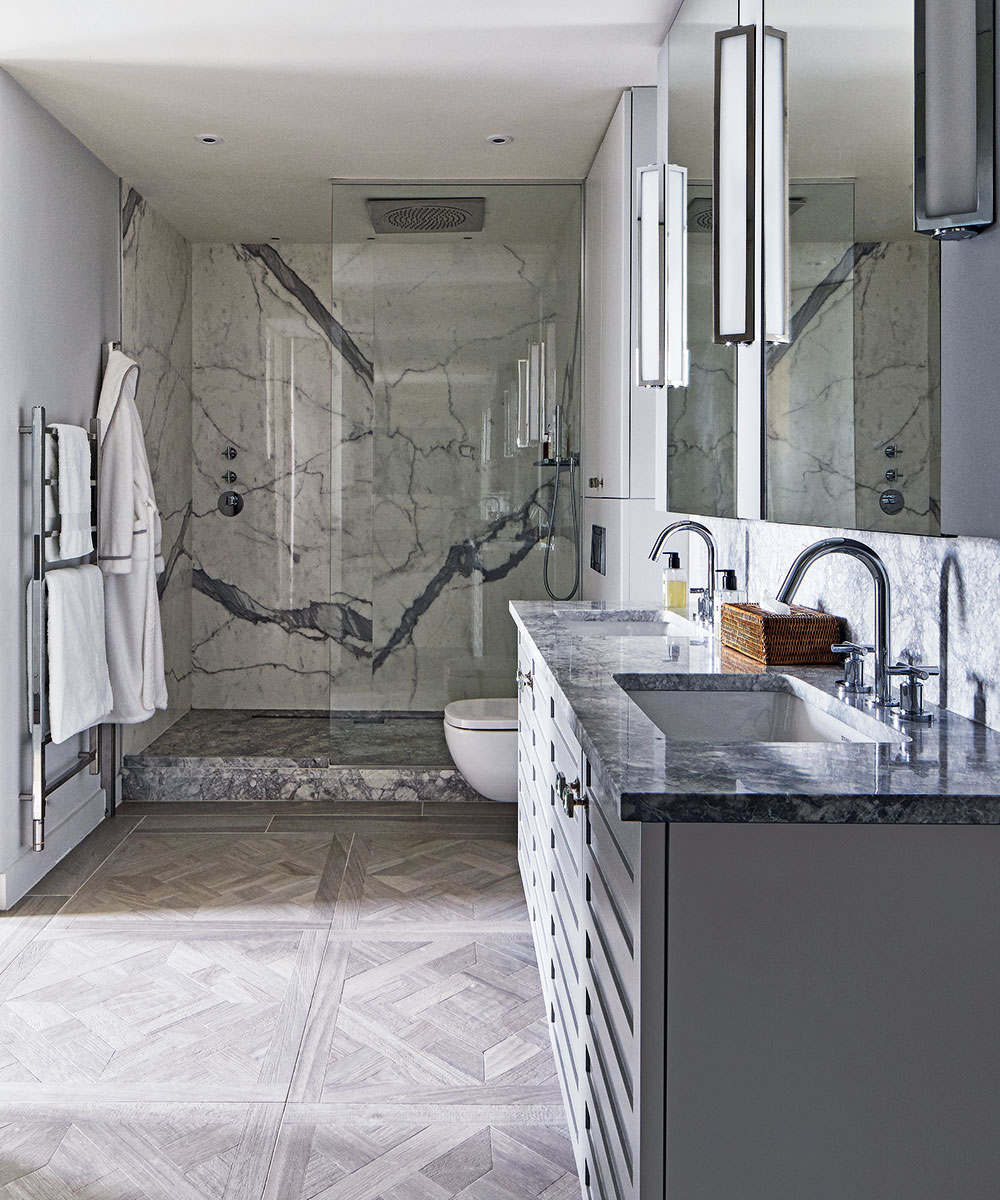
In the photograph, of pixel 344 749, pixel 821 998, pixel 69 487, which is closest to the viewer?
pixel 821 998

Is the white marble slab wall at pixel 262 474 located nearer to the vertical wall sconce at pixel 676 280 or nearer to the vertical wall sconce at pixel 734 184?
the vertical wall sconce at pixel 676 280

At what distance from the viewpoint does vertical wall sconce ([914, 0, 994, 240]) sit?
Result: 1.24m

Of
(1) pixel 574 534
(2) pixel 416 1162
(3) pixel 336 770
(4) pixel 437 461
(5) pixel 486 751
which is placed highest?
(4) pixel 437 461

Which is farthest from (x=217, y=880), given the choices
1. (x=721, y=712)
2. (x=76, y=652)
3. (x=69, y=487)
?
(x=721, y=712)

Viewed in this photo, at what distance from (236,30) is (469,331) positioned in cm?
140

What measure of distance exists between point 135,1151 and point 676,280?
189cm

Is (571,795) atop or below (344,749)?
atop

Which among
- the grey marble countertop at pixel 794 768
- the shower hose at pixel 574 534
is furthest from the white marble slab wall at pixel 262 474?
the grey marble countertop at pixel 794 768

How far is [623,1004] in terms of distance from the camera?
4.04 ft

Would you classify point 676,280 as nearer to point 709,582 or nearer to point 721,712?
point 709,582

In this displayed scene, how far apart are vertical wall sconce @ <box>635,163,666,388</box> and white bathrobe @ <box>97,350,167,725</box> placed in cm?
224

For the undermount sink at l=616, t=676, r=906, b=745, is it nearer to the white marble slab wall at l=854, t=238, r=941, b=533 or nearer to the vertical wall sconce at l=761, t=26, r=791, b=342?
the white marble slab wall at l=854, t=238, r=941, b=533

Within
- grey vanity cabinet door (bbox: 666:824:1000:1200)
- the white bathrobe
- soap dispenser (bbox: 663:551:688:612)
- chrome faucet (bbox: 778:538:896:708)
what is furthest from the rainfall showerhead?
grey vanity cabinet door (bbox: 666:824:1000:1200)

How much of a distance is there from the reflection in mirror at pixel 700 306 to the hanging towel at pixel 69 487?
1872 millimetres
